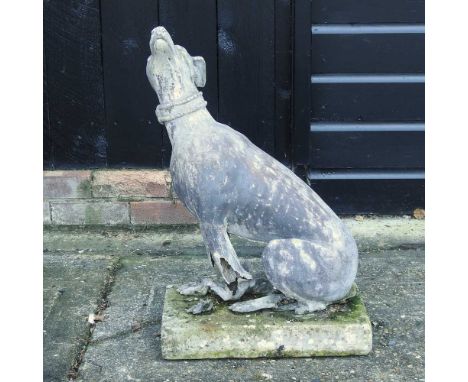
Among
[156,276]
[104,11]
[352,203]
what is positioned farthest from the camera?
[352,203]

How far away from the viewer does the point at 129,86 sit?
180 inches

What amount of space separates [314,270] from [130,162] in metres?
1.97

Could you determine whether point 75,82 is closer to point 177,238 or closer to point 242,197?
point 177,238

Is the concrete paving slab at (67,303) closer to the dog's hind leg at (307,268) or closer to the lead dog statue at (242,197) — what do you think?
the lead dog statue at (242,197)

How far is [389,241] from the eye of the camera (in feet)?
14.9

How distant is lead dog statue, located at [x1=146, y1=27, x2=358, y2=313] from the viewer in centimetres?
303

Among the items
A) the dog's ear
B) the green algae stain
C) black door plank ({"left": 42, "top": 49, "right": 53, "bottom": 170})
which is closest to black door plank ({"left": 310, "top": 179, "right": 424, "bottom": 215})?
the green algae stain

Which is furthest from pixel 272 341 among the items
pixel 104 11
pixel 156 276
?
pixel 104 11

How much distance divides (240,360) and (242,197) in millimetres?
669

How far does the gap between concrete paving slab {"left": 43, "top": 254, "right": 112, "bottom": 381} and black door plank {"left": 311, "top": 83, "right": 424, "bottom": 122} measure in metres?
1.55

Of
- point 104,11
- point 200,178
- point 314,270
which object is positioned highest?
point 104,11

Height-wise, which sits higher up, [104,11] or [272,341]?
[104,11]

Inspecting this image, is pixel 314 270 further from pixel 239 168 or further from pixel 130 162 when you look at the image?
pixel 130 162

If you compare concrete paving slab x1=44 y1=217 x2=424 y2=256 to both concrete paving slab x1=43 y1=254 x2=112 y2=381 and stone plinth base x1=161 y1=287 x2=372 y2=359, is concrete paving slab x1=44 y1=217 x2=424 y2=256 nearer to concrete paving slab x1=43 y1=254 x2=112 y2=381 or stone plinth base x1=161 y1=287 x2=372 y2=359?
concrete paving slab x1=43 y1=254 x2=112 y2=381
